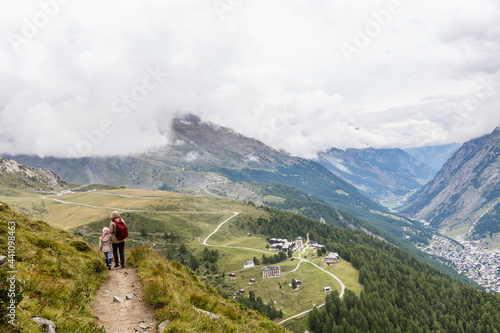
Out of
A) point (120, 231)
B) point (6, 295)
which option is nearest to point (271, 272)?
point (120, 231)

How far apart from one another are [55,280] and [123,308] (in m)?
3.97

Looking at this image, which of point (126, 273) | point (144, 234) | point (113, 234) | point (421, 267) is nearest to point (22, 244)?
point (113, 234)

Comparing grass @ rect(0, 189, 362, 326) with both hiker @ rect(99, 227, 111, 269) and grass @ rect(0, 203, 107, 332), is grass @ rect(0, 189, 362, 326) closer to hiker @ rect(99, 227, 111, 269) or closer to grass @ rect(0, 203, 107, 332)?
hiker @ rect(99, 227, 111, 269)

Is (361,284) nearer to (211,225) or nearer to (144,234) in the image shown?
(211,225)

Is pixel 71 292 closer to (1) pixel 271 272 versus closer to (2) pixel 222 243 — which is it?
(1) pixel 271 272

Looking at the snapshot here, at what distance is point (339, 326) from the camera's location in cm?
9169

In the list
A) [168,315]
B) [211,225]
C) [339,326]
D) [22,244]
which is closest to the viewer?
[168,315]

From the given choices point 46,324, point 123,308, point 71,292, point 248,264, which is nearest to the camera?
point 46,324

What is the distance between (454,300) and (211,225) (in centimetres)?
15105

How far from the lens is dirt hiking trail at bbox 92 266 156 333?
12180 millimetres

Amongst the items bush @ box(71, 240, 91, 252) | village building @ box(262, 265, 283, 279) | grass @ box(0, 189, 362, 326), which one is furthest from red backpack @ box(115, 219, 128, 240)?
village building @ box(262, 265, 283, 279)

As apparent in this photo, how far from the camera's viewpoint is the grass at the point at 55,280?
9805mm

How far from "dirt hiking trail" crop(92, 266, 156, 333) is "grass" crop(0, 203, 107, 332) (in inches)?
25.4

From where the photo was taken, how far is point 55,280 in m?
14.1
